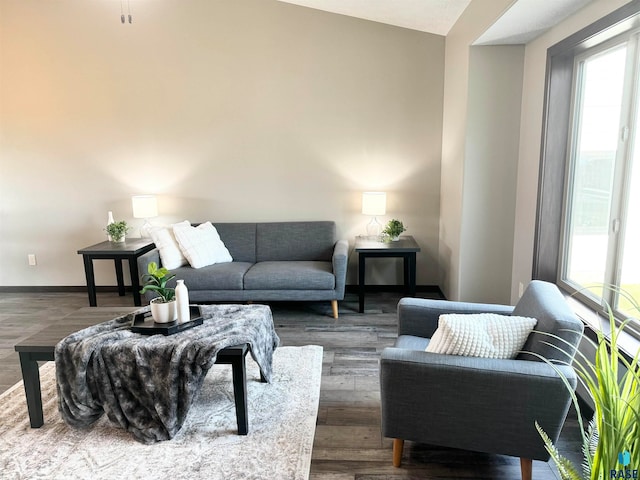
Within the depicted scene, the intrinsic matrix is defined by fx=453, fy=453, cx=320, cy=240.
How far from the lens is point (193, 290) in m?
3.91

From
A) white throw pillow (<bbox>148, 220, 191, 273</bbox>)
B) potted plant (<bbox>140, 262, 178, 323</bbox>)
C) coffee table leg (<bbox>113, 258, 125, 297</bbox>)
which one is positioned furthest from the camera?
coffee table leg (<bbox>113, 258, 125, 297</bbox>)

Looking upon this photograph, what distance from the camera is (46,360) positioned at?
229 cm

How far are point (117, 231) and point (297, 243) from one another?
1.72m

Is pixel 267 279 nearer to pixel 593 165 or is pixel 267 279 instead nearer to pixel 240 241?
pixel 240 241

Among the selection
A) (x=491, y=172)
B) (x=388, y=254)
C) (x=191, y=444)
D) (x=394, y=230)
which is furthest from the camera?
(x=394, y=230)

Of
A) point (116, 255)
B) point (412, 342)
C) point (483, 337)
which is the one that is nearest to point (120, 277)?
point (116, 255)

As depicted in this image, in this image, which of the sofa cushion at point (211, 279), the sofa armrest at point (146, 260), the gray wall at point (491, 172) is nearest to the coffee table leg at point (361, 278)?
the gray wall at point (491, 172)

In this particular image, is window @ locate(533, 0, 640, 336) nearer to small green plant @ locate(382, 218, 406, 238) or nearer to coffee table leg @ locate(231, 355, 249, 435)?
small green plant @ locate(382, 218, 406, 238)

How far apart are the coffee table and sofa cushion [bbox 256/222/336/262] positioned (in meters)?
2.19

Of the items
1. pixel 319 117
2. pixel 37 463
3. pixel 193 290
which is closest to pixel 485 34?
pixel 319 117

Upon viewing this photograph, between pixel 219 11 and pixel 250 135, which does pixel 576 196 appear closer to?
pixel 250 135

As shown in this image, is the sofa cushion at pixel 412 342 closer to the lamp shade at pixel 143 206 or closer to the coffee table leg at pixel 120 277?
the lamp shade at pixel 143 206

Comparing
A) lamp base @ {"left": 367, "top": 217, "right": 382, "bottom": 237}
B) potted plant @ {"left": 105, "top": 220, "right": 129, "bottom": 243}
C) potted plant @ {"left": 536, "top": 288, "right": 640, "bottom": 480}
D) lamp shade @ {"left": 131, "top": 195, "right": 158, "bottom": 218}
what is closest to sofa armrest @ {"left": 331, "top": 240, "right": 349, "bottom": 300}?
lamp base @ {"left": 367, "top": 217, "right": 382, "bottom": 237}

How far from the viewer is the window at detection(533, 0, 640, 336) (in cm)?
233
